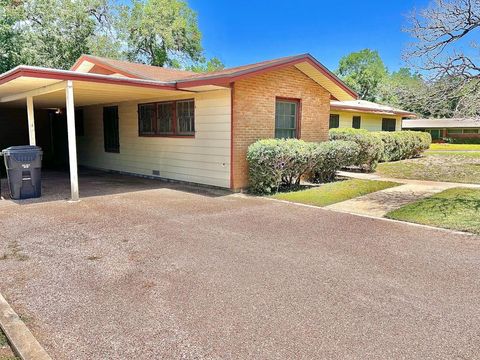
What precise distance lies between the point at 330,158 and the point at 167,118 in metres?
5.23

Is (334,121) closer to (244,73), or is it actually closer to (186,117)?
(186,117)

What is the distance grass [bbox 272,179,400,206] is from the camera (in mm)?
8713

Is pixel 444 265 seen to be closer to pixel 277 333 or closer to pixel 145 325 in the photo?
pixel 277 333

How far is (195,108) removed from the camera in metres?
10.6

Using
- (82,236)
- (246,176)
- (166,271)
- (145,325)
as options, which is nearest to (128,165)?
(246,176)

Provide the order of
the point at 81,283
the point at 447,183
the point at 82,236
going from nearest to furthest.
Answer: the point at 81,283, the point at 82,236, the point at 447,183

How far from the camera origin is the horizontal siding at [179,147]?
32.4 feet

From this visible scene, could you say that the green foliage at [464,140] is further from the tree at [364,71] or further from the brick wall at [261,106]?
the brick wall at [261,106]

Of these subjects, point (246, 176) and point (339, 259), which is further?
point (246, 176)

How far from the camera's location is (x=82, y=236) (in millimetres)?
5867

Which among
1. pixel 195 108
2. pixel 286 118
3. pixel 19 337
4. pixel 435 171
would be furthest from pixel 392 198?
pixel 19 337

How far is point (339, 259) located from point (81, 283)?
3120 mm

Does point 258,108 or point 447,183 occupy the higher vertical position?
point 258,108

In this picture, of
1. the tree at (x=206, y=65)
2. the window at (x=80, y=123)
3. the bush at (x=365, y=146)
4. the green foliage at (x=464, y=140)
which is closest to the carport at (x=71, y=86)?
the window at (x=80, y=123)
